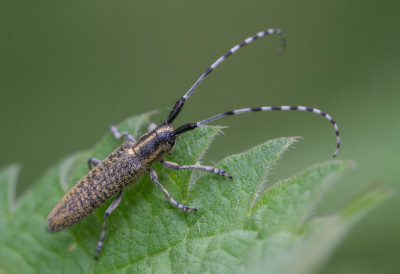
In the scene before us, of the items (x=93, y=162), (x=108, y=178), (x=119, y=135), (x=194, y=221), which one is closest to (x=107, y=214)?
(x=108, y=178)

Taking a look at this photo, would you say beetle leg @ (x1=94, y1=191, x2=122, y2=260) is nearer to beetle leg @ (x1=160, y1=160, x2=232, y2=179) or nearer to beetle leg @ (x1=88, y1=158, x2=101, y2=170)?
beetle leg @ (x1=88, y1=158, x2=101, y2=170)

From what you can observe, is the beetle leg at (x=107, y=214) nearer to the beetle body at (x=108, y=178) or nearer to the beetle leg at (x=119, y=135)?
the beetle body at (x=108, y=178)

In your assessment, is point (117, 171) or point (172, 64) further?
point (172, 64)

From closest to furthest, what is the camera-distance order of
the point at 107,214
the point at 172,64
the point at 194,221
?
the point at 194,221, the point at 107,214, the point at 172,64

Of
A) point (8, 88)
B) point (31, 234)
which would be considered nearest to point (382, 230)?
point (31, 234)

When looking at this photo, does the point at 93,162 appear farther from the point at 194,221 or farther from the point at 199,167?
the point at 194,221

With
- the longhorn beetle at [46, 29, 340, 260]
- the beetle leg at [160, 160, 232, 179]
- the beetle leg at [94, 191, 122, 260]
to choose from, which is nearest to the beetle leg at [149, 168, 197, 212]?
the longhorn beetle at [46, 29, 340, 260]

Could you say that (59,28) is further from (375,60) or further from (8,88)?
(375,60)
